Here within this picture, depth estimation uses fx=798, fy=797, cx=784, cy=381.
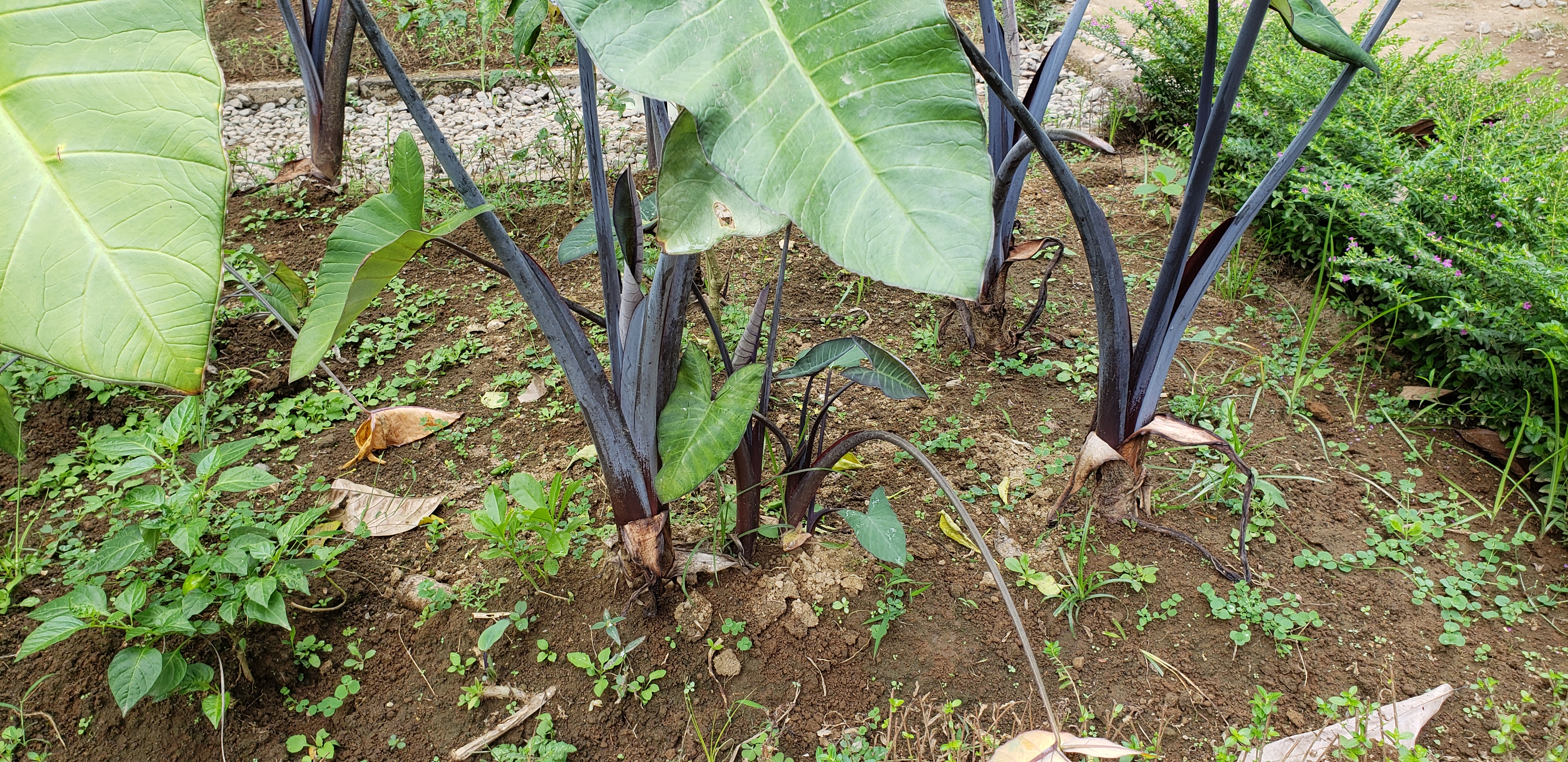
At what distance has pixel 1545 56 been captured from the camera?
12.5ft

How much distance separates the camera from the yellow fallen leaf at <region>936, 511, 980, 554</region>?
4.99 ft

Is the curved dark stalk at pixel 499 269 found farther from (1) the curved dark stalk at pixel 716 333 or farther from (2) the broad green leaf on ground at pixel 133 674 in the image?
(2) the broad green leaf on ground at pixel 133 674

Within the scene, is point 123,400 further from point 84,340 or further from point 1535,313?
point 1535,313

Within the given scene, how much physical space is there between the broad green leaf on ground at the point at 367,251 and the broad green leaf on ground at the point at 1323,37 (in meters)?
1.14

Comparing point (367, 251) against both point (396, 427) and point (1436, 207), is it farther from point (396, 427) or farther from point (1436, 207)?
point (1436, 207)

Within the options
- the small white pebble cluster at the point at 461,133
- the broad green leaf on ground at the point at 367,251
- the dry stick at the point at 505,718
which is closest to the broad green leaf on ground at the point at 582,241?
the broad green leaf on ground at the point at 367,251

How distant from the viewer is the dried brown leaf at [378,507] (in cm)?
160

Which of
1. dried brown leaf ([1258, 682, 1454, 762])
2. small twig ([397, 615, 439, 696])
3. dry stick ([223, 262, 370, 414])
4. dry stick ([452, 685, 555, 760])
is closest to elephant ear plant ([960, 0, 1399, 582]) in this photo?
dried brown leaf ([1258, 682, 1454, 762])

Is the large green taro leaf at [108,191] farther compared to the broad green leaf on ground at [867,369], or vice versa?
the broad green leaf on ground at [867,369]

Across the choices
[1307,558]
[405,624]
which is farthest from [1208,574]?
[405,624]

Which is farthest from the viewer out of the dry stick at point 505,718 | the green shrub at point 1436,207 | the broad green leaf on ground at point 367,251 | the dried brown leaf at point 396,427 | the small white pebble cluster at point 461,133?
the small white pebble cluster at point 461,133

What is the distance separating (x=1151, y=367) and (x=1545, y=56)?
4.13 m

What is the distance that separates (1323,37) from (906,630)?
1.12 meters

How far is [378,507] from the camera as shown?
1642 millimetres
